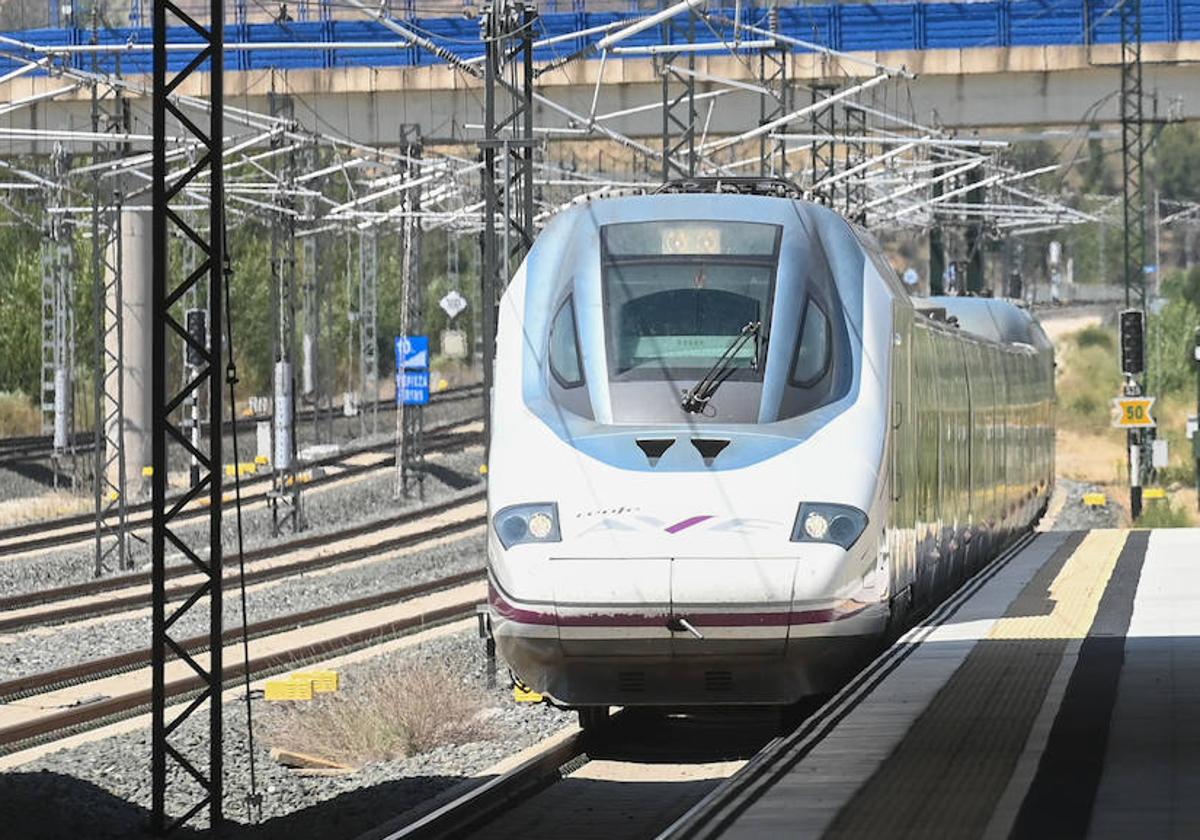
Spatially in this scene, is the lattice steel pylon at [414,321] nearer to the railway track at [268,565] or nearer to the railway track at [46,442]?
the railway track at [268,565]

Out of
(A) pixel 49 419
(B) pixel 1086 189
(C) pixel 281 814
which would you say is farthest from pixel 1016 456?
(B) pixel 1086 189

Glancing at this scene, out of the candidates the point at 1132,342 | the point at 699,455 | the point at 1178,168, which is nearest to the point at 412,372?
the point at 1132,342

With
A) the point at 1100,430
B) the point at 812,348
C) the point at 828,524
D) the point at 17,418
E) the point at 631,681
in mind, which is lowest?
the point at 1100,430

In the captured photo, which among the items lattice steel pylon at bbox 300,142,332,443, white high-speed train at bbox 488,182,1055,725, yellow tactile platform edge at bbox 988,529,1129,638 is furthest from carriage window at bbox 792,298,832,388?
lattice steel pylon at bbox 300,142,332,443

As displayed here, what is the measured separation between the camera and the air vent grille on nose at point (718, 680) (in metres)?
13.2

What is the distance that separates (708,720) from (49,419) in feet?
170

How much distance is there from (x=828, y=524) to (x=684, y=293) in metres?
1.88

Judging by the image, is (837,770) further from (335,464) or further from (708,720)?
(335,464)

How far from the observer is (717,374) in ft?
45.5

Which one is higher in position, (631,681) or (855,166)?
(855,166)

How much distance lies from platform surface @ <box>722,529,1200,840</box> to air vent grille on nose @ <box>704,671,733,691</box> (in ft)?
2.27

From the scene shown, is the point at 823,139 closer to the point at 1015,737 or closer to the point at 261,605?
the point at 261,605

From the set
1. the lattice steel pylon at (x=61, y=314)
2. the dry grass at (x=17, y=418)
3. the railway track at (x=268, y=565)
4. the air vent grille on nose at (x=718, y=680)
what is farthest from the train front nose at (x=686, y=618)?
the dry grass at (x=17, y=418)

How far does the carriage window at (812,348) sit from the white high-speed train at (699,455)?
0.05ft
